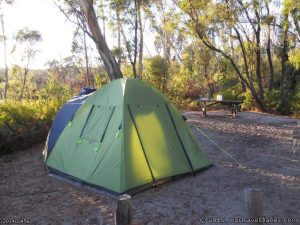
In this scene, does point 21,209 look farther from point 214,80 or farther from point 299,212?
point 214,80

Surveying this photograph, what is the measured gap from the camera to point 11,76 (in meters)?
38.1

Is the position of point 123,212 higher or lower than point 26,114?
lower

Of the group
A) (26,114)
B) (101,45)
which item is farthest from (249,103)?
(26,114)

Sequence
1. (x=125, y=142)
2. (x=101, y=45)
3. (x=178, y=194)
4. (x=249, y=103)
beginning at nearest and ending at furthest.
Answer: (x=178, y=194) → (x=125, y=142) → (x=101, y=45) → (x=249, y=103)

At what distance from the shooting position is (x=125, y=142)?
5664mm

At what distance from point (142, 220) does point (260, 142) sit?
220 inches

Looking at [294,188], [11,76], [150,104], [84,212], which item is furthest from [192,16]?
[11,76]

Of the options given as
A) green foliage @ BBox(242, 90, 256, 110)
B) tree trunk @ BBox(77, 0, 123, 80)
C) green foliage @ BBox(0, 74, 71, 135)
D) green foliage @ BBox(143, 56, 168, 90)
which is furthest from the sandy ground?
green foliage @ BBox(143, 56, 168, 90)

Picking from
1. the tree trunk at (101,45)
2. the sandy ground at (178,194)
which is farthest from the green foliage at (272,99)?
the tree trunk at (101,45)

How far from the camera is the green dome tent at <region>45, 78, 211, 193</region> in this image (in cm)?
559

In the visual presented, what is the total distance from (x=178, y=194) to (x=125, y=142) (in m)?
→ 1.21

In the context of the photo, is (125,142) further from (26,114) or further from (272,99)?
(272,99)

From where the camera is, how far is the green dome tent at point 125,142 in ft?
18.4

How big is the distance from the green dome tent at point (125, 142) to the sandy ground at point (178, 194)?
252 millimetres
